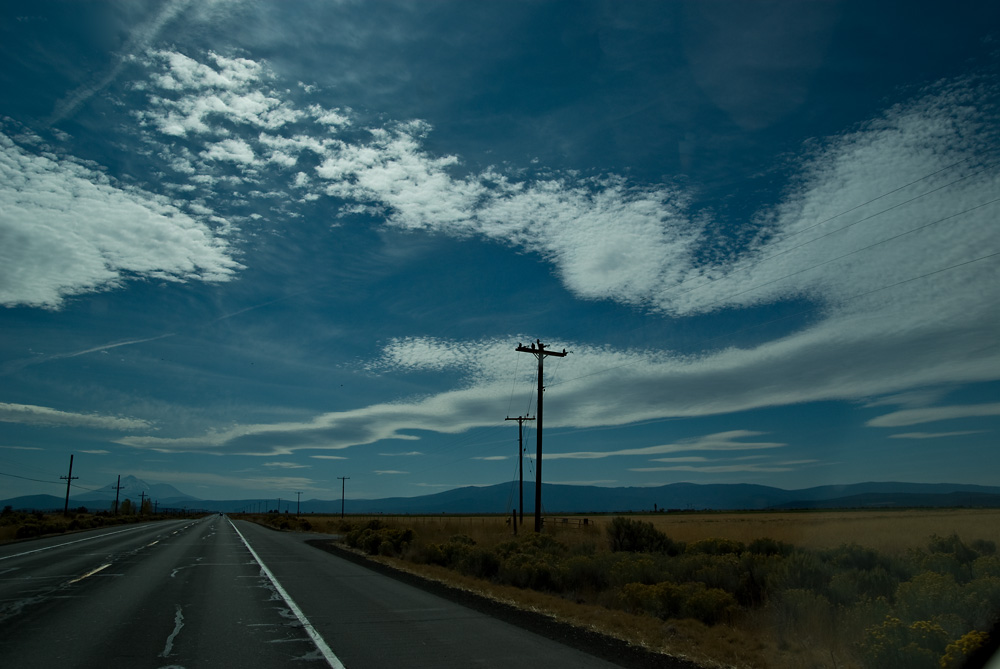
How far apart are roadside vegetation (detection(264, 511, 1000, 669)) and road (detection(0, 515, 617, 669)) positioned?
2229 millimetres

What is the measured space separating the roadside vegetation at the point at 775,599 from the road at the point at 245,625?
2.23m

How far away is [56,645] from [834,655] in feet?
34.7

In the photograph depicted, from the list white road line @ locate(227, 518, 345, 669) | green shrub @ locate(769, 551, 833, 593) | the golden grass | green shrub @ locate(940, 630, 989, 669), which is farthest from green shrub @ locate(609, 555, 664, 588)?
green shrub @ locate(940, 630, 989, 669)

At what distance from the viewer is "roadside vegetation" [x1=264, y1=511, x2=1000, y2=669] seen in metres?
7.77

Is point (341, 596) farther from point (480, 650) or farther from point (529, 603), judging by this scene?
point (480, 650)

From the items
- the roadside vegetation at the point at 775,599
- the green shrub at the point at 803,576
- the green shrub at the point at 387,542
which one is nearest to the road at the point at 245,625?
the roadside vegetation at the point at 775,599

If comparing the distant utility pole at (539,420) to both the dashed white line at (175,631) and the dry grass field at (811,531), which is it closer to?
the dry grass field at (811,531)

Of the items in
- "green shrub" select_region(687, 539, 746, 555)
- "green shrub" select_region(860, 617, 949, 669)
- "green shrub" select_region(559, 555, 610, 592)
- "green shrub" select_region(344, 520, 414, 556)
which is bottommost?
"green shrub" select_region(344, 520, 414, 556)

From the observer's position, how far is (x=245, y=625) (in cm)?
1037

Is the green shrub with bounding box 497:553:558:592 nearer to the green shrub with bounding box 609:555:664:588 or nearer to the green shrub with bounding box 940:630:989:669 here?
the green shrub with bounding box 609:555:664:588

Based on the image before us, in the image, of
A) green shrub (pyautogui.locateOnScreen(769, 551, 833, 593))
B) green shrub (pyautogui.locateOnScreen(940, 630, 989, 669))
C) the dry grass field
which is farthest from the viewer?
the dry grass field

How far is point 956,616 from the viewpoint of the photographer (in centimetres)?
796

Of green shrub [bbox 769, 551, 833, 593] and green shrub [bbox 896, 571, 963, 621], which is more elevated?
green shrub [bbox 896, 571, 963, 621]

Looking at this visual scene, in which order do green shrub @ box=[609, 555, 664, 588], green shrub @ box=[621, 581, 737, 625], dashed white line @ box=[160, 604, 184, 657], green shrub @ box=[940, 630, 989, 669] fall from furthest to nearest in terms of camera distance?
green shrub @ box=[609, 555, 664, 588] < green shrub @ box=[621, 581, 737, 625] < dashed white line @ box=[160, 604, 184, 657] < green shrub @ box=[940, 630, 989, 669]
